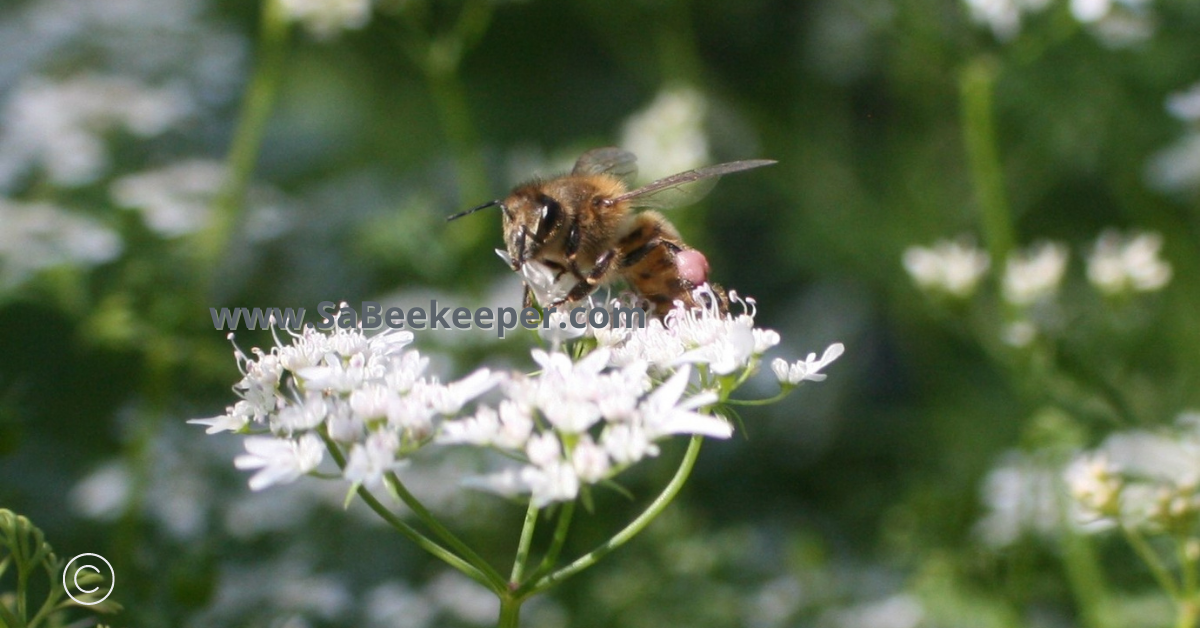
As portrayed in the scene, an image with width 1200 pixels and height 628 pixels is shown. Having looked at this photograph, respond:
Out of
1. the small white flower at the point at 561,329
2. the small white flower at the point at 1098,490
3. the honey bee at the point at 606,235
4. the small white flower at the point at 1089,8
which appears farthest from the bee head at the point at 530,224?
the small white flower at the point at 1089,8

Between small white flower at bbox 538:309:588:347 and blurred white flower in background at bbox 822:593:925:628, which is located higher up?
blurred white flower in background at bbox 822:593:925:628

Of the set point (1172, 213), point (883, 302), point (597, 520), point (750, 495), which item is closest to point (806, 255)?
point (883, 302)

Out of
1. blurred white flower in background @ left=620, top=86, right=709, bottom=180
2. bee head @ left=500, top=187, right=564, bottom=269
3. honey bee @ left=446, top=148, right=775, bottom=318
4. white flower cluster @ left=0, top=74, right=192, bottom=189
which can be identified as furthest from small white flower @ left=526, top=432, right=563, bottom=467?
white flower cluster @ left=0, top=74, right=192, bottom=189

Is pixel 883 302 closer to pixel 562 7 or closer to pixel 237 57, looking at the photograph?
pixel 562 7

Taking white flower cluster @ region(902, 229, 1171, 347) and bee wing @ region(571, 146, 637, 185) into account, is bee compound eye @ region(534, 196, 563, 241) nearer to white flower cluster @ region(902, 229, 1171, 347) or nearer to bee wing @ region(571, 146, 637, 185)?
bee wing @ region(571, 146, 637, 185)

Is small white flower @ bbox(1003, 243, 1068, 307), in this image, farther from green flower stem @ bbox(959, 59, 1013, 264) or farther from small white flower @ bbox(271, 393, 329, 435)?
small white flower @ bbox(271, 393, 329, 435)

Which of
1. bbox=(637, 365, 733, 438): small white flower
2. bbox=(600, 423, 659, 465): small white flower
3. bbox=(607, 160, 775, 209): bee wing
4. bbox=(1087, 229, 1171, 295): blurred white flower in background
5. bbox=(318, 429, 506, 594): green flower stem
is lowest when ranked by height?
bbox=(318, 429, 506, 594): green flower stem

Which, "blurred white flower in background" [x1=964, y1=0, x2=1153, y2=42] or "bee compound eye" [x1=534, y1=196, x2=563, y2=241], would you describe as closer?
"bee compound eye" [x1=534, y1=196, x2=563, y2=241]

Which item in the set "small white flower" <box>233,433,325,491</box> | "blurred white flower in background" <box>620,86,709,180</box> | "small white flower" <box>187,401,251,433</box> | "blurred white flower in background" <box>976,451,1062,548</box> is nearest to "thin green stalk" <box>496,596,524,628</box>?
"small white flower" <box>233,433,325,491</box>

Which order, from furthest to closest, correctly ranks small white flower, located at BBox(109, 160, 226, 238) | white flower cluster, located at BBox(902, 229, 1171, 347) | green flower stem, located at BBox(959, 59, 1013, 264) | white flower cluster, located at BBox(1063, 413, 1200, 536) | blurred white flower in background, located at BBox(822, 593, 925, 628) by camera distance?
small white flower, located at BBox(109, 160, 226, 238) < blurred white flower in background, located at BBox(822, 593, 925, 628) < white flower cluster, located at BBox(902, 229, 1171, 347) < green flower stem, located at BBox(959, 59, 1013, 264) < white flower cluster, located at BBox(1063, 413, 1200, 536)

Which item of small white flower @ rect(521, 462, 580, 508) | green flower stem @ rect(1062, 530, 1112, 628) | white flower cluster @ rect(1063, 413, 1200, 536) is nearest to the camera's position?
small white flower @ rect(521, 462, 580, 508)
